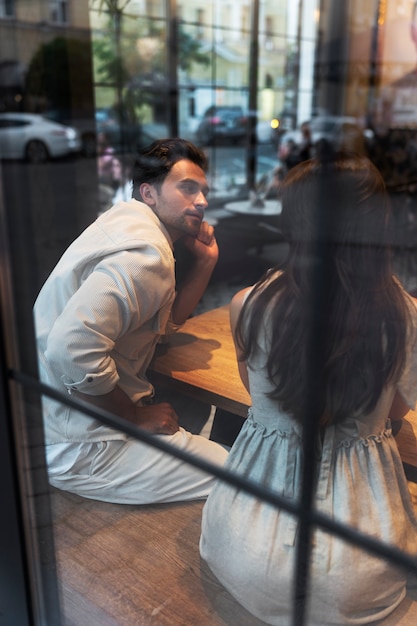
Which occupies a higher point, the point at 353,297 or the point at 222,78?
the point at 222,78

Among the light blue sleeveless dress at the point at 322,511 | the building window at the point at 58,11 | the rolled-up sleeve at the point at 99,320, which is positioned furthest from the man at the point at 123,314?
the building window at the point at 58,11

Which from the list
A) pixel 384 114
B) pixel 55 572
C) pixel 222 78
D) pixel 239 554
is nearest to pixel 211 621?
pixel 239 554

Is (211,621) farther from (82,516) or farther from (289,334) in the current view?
(289,334)

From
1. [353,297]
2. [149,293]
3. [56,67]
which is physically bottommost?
[149,293]

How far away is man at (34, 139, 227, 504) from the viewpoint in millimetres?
831

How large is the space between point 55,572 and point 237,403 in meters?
0.37

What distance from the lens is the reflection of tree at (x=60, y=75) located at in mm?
687

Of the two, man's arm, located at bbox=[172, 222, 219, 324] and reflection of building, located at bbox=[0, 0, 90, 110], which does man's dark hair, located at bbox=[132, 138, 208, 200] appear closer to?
man's arm, located at bbox=[172, 222, 219, 324]

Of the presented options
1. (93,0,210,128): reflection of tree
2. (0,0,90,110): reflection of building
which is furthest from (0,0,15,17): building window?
(93,0,210,128): reflection of tree

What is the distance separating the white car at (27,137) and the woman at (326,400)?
32cm

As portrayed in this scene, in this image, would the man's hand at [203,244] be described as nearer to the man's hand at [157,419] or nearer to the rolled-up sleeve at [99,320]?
the rolled-up sleeve at [99,320]

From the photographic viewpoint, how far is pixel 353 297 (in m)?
0.52

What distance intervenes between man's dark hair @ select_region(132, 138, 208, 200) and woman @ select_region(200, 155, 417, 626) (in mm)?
232

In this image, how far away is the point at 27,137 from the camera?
2.29 feet
